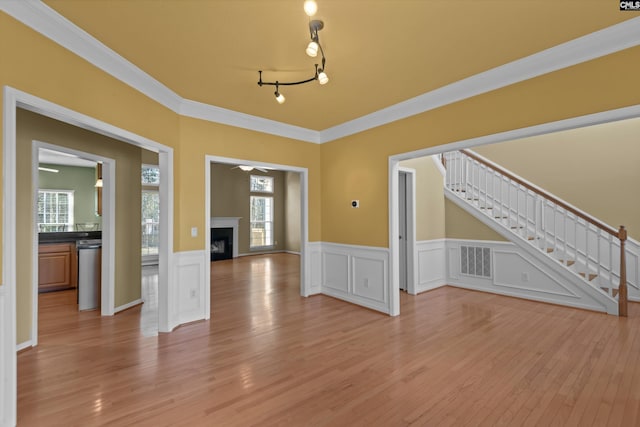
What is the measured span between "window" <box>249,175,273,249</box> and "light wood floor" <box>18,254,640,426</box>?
662 cm

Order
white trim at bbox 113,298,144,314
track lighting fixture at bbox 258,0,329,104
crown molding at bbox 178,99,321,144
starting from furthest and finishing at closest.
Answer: white trim at bbox 113,298,144,314 < crown molding at bbox 178,99,321,144 < track lighting fixture at bbox 258,0,329,104

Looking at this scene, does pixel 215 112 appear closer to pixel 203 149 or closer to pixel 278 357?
pixel 203 149

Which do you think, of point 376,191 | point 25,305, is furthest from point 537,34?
point 25,305

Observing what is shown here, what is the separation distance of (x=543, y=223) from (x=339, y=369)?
14.7ft

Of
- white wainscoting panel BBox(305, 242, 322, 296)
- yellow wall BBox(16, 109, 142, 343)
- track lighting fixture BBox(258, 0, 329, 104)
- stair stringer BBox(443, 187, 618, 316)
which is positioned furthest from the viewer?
white wainscoting panel BBox(305, 242, 322, 296)

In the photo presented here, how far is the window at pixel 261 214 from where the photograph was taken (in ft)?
35.5

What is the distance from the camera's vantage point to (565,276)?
448 centimetres

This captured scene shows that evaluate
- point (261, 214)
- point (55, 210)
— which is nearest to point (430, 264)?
point (261, 214)

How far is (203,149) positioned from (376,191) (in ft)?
8.33

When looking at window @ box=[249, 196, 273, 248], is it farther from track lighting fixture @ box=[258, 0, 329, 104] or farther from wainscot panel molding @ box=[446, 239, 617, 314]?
track lighting fixture @ box=[258, 0, 329, 104]

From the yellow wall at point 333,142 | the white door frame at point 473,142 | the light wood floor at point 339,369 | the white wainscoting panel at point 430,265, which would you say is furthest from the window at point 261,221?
the white door frame at point 473,142

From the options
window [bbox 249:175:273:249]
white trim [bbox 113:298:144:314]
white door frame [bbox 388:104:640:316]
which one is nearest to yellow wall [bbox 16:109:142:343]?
white trim [bbox 113:298:144:314]

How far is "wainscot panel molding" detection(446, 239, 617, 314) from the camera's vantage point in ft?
14.2

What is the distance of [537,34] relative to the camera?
7.93ft
